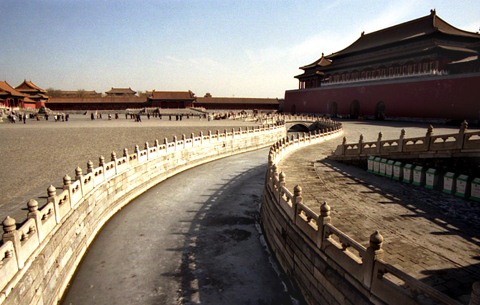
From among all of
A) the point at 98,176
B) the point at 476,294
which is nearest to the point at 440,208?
the point at 476,294

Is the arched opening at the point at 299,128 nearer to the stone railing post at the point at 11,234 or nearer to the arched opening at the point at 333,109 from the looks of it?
the arched opening at the point at 333,109

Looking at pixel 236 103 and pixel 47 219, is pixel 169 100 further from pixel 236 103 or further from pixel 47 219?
pixel 47 219

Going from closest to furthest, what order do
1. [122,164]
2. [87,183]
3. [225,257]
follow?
[225,257] → [87,183] → [122,164]

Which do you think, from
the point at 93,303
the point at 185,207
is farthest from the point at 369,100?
the point at 93,303

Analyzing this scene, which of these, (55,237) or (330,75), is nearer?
(55,237)

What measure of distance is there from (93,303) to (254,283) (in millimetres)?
4420

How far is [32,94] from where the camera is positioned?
59688mm

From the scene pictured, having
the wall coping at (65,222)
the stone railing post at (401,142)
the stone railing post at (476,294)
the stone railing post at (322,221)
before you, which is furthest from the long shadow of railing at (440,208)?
the wall coping at (65,222)

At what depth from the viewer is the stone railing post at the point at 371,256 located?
4.59 metres

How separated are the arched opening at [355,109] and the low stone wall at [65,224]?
29771 mm

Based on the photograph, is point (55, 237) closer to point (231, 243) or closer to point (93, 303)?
point (93, 303)

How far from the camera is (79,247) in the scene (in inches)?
371

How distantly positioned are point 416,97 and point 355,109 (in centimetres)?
977

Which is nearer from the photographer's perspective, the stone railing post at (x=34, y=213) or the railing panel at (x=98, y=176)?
the stone railing post at (x=34, y=213)
